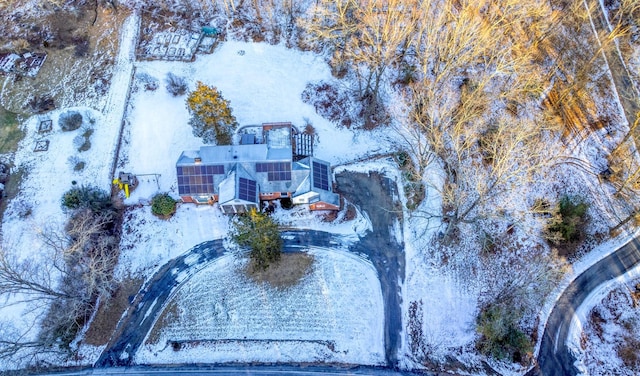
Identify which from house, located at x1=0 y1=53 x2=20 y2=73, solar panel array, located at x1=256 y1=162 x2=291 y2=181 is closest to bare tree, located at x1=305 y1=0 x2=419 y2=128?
solar panel array, located at x1=256 y1=162 x2=291 y2=181

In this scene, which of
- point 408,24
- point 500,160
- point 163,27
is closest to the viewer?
point 500,160

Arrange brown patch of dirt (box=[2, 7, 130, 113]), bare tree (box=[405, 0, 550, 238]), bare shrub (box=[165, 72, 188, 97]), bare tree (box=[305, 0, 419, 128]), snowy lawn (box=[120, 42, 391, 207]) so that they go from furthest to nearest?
1. brown patch of dirt (box=[2, 7, 130, 113])
2. bare shrub (box=[165, 72, 188, 97])
3. snowy lawn (box=[120, 42, 391, 207])
4. bare tree (box=[305, 0, 419, 128])
5. bare tree (box=[405, 0, 550, 238])

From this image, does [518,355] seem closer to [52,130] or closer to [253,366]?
[253,366]

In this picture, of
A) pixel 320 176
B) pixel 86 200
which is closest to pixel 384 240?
pixel 320 176

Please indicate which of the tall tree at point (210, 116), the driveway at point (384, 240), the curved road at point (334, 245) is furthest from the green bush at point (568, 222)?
the tall tree at point (210, 116)

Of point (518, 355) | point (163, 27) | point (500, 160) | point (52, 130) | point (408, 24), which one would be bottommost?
point (518, 355)

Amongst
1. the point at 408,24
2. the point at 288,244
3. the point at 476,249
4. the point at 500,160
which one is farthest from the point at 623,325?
the point at 408,24

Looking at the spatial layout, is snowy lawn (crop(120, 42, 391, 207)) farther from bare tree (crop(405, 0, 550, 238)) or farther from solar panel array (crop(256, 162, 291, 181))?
bare tree (crop(405, 0, 550, 238))
